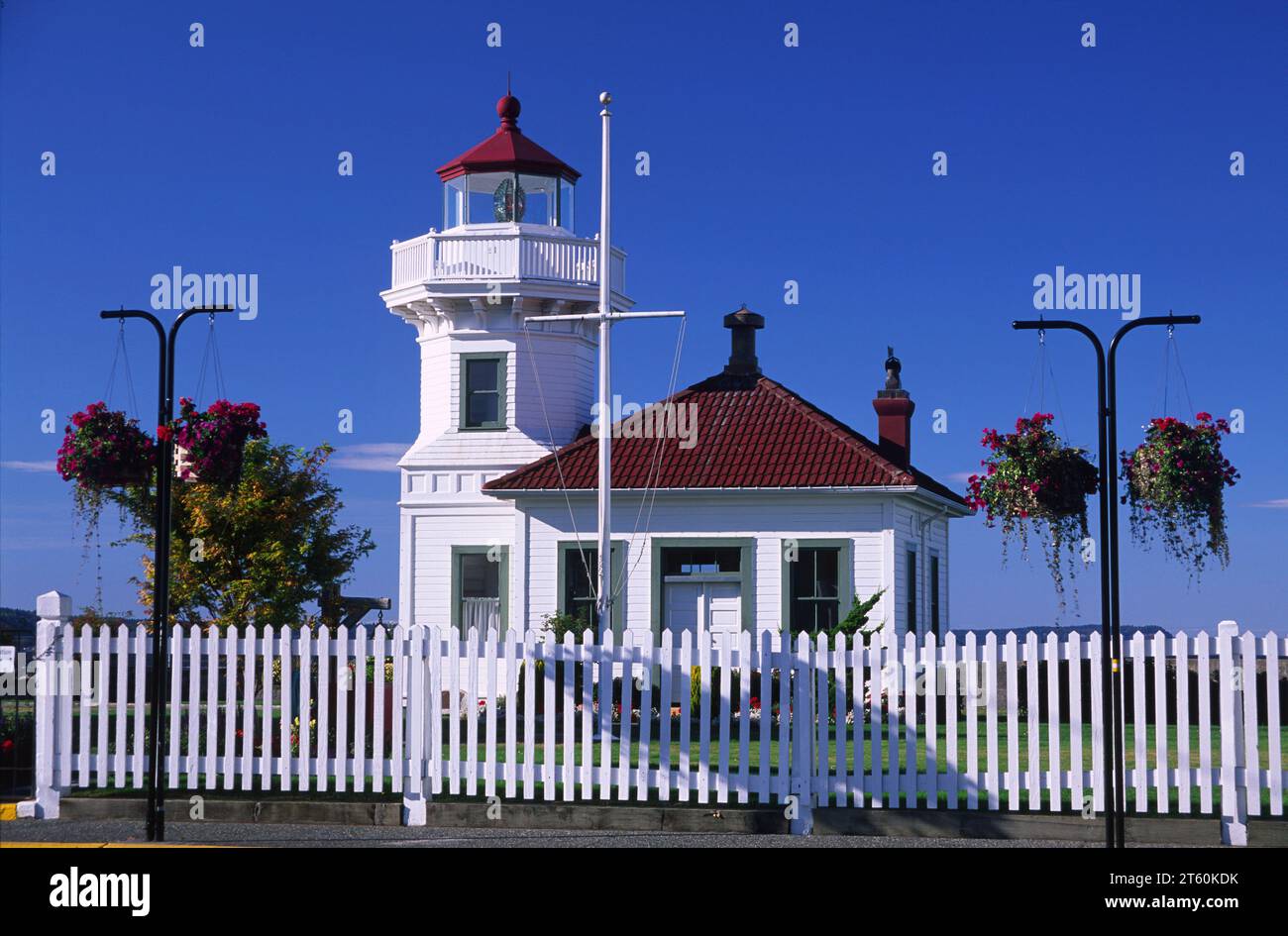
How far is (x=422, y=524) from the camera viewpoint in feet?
92.8

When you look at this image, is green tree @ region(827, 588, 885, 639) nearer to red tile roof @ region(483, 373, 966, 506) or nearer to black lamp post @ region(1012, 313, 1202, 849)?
red tile roof @ region(483, 373, 966, 506)

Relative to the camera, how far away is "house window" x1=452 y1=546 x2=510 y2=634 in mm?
27797

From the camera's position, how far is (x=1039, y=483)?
66.0ft

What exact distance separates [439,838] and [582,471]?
13.9 m

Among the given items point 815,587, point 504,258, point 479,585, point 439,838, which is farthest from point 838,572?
point 439,838

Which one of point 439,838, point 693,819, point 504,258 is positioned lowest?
point 439,838

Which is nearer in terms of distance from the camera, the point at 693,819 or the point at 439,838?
the point at 439,838

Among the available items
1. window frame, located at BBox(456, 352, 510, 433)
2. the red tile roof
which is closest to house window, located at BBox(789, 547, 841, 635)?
the red tile roof

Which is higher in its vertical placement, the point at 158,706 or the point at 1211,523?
the point at 1211,523

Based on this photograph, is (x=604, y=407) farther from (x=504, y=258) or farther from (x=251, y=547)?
(x=251, y=547)
